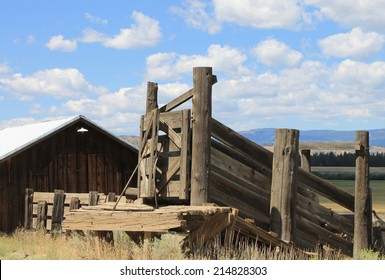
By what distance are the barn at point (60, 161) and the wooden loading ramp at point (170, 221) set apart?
8.34 metres

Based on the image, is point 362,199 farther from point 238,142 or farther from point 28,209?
point 28,209

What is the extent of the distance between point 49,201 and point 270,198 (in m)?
8.13

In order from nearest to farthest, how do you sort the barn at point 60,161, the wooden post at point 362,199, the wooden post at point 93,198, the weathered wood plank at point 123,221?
the weathered wood plank at point 123,221 < the wooden post at point 362,199 < the wooden post at point 93,198 < the barn at point 60,161

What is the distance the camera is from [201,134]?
1167cm

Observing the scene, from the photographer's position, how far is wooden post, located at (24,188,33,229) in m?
18.8

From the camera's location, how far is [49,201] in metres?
18.4

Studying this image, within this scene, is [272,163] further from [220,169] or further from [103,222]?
[103,222]

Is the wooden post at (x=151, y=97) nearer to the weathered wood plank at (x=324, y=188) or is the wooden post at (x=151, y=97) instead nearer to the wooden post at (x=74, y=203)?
the weathered wood plank at (x=324, y=188)

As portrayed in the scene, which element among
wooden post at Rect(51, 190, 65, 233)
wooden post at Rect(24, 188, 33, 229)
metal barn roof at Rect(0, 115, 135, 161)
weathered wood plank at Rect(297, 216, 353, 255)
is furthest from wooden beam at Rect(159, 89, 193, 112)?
wooden post at Rect(24, 188, 33, 229)

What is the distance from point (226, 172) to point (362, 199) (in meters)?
3.21

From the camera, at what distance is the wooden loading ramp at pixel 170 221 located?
10.1 metres

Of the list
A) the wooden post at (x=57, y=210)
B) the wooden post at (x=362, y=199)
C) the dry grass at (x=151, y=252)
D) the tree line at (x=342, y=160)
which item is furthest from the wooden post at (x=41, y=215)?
the tree line at (x=342, y=160)

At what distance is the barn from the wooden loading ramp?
8.34 meters
